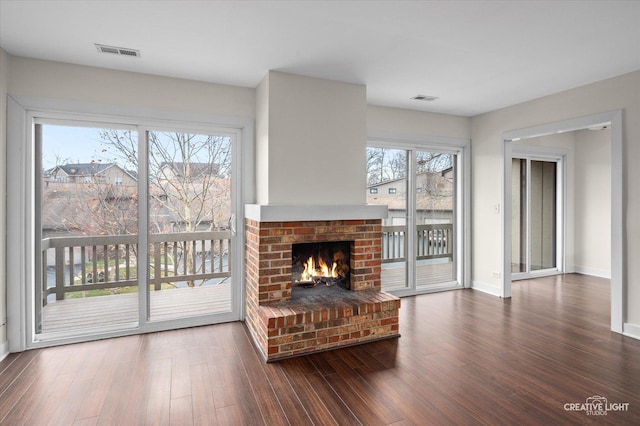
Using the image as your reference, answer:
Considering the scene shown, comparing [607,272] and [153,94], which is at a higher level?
[153,94]

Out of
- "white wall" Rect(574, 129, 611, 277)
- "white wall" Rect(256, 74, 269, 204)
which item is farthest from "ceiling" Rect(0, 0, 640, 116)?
"white wall" Rect(574, 129, 611, 277)

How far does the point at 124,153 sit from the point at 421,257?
3.93 metres

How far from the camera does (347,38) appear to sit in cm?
272

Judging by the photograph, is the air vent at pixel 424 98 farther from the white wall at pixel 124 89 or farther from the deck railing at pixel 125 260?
the deck railing at pixel 125 260

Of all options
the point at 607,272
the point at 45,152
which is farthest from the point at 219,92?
the point at 607,272

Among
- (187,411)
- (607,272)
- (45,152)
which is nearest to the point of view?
(187,411)

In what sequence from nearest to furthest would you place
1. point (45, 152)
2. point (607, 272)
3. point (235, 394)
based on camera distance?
point (235, 394) < point (45, 152) < point (607, 272)

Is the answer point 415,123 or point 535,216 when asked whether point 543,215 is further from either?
point 415,123

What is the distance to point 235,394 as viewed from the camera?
2414mm

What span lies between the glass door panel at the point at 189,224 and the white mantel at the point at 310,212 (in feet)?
1.51

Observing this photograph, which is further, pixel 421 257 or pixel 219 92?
pixel 421 257

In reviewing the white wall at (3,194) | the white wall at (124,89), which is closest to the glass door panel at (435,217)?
the white wall at (124,89)

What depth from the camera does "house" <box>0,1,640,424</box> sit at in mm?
2453

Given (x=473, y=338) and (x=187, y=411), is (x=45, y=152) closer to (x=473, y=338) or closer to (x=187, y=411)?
(x=187, y=411)
